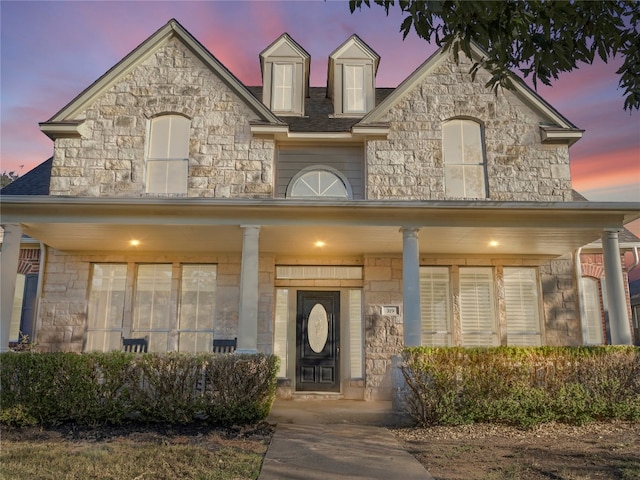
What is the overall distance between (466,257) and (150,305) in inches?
264

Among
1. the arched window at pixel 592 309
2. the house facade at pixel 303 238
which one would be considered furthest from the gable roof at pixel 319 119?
the arched window at pixel 592 309

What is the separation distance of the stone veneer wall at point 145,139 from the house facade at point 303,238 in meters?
0.03

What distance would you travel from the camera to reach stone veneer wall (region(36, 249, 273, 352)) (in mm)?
9852

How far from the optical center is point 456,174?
998cm

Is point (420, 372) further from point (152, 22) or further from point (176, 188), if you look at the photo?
point (152, 22)

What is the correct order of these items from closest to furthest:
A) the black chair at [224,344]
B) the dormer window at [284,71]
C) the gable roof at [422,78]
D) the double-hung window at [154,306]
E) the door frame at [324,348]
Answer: the black chair at [224,344]
the gable roof at [422,78]
the double-hung window at [154,306]
the door frame at [324,348]
the dormer window at [284,71]

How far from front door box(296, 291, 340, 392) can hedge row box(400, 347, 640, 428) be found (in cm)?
336

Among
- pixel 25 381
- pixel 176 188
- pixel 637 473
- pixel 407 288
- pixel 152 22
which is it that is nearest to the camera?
pixel 637 473

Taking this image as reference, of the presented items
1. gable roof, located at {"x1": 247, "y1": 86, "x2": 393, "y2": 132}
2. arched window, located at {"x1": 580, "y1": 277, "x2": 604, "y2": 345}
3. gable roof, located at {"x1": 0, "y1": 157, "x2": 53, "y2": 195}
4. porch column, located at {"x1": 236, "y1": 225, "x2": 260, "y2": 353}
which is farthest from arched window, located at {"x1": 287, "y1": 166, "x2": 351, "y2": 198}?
arched window, located at {"x1": 580, "y1": 277, "x2": 604, "y2": 345}

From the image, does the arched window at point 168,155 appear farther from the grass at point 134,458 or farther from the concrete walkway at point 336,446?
the grass at point 134,458

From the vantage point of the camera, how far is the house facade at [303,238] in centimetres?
973

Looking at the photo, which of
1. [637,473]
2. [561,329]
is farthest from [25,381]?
[561,329]

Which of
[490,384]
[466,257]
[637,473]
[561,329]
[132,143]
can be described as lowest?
[637,473]

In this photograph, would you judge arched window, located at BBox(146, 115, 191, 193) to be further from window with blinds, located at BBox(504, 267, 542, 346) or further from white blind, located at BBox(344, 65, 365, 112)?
window with blinds, located at BBox(504, 267, 542, 346)
